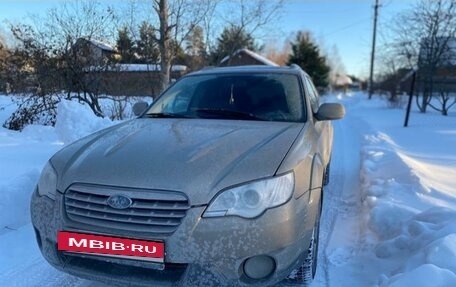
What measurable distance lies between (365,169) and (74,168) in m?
5.29

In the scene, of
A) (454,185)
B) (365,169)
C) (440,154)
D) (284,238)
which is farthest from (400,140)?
(284,238)

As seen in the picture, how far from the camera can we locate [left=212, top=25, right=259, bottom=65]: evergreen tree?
671 inches

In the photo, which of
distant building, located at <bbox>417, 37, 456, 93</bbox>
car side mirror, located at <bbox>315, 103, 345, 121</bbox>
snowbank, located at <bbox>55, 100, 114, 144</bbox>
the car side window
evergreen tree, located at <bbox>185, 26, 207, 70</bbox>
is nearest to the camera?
car side mirror, located at <bbox>315, 103, 345, 121</bbox>

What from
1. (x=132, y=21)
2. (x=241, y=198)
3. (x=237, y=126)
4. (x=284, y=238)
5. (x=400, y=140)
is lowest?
(x=400, y=140)

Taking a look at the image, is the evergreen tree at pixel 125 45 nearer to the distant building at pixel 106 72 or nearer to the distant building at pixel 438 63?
the distant building at pixel 106 72

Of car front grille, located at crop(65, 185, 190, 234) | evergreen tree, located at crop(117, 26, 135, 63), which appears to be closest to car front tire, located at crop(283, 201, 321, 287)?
car front grille, located at crop(65, 185, 190, 234)

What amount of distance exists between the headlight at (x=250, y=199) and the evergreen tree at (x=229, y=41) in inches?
597

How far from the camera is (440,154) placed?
827cm

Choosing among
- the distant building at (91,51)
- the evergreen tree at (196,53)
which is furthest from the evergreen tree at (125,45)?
the evergreen tree at (196,53)

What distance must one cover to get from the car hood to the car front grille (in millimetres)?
46

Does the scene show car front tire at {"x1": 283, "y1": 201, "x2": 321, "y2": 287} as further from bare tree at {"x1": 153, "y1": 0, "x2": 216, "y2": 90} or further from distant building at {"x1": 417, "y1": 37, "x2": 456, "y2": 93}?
distant building at {"x1": 417, "y1": 37, "x2": 456, "y2": 93}

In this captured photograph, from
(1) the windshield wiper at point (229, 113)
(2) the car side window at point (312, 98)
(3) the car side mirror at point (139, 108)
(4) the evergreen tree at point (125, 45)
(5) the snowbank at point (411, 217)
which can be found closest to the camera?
(5) the snowbank at point (411, 217)

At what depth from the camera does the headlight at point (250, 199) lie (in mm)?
2406

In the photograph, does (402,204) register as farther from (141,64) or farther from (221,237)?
(141,64)
